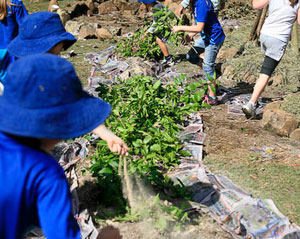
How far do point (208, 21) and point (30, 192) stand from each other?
3903 mm

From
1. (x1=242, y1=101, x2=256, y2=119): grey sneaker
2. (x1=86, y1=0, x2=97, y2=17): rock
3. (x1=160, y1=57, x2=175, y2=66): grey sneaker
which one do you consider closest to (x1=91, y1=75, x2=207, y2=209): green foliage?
(x1=242, y1=101, x2=256, y2=119): grey sneaker

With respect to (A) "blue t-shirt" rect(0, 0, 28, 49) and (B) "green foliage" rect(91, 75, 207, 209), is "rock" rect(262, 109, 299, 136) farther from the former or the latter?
(A) "blue t-shirt" rect(0, 0, 28, 49)

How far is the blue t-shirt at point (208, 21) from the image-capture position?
442 cm

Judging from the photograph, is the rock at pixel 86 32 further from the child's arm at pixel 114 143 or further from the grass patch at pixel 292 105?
the child's arm at pixel 114 143

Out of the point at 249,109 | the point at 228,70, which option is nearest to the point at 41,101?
the point at 249,109

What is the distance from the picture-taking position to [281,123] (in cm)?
404

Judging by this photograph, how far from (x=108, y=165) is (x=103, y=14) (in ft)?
37.8

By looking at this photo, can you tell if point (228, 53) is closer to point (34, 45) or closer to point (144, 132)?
point (144, 132)

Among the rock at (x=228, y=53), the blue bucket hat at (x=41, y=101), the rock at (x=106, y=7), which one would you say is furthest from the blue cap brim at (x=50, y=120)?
the rock at (x=106, y=7)

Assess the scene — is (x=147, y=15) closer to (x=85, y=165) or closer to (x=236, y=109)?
(x=236, y=109)

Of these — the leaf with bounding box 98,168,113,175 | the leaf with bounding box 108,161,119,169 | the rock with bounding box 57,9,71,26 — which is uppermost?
the leaf with bounding box 98,168,113,175

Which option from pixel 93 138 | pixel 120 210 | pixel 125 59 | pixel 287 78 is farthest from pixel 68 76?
pixel 125 59

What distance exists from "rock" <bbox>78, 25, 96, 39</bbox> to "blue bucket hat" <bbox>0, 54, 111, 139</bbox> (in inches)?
327

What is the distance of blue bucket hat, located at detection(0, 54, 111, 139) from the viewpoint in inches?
46.1
